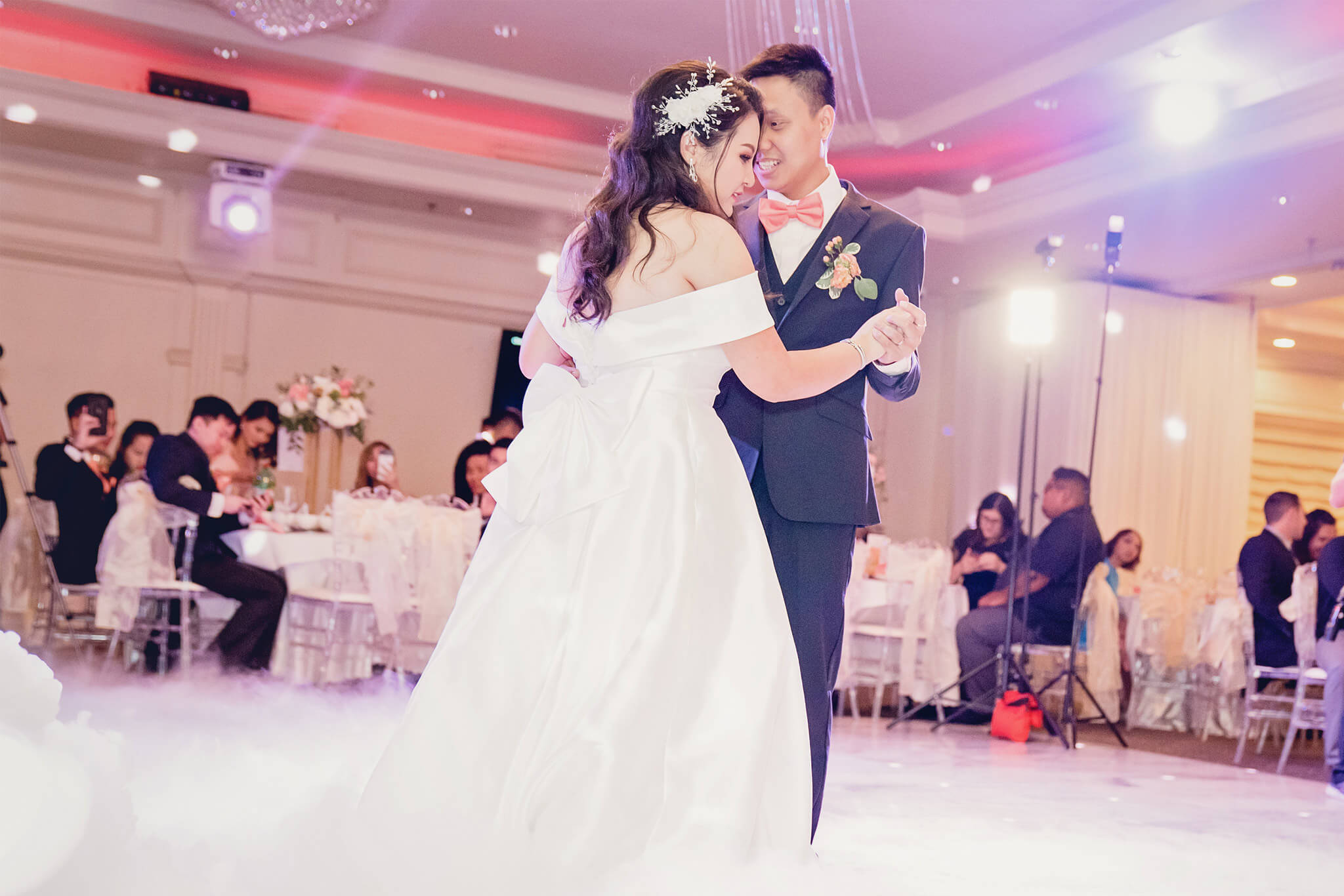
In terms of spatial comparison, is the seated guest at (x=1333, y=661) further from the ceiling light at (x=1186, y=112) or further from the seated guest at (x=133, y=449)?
the seated guest at (x=133, y=449)

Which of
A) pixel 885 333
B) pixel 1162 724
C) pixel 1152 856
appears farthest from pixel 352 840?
pixel 1162 724

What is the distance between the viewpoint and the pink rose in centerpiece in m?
2.21

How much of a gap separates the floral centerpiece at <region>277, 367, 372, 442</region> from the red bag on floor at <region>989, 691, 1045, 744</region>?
3754 millimetres

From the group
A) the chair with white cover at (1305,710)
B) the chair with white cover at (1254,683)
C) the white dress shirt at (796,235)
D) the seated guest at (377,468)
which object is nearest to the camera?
the white dress shirt at (796,235)

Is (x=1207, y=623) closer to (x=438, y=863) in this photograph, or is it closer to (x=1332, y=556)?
(x=1332, y=556)

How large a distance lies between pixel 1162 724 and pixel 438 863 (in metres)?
6.53

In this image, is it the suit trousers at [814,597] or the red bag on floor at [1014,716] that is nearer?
the suit trousers at [814,597]

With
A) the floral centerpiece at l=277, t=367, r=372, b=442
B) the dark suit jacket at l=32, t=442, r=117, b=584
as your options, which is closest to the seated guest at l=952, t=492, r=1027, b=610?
the floral centerpiece at l=277, t=367, r=372, b=442

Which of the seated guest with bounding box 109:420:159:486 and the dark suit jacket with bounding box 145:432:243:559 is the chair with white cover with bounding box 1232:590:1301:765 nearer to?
the dark suit jacket with bounding box 145:432:243:559

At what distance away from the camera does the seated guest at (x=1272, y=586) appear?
5.87 meters

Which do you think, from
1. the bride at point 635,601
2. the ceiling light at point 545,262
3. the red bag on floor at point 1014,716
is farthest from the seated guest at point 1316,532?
the bride at point 635,601

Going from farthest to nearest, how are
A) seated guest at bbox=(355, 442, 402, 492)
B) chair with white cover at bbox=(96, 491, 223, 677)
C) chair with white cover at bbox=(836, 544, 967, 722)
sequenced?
1. seated guest at bbox=(355, 442, 402, 492)
2. chair with white cover at bbox=(836, 544, 967, 722)
3. chair with white cover at bbox=(96, 491, 223, 677)

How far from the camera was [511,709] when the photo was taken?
1.88m

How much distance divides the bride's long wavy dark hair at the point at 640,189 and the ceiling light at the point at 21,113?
6.37 metres
